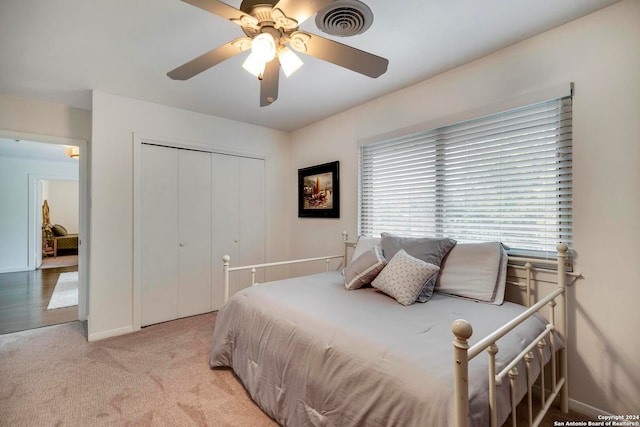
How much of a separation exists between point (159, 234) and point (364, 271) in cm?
220

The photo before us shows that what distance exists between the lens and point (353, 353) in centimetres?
122

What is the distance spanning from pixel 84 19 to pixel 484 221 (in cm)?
283

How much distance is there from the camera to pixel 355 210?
302 centimetres

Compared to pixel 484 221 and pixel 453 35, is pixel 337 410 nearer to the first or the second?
pixel 484 221

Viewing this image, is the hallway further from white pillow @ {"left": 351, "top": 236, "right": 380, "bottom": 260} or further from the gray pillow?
the gray pillow

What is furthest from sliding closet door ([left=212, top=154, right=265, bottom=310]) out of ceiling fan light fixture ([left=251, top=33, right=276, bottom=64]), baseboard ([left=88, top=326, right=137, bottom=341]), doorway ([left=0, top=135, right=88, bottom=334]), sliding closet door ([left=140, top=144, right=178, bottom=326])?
ceiling fan light fixture ([left=251, top=33, right=276, bottom=64])

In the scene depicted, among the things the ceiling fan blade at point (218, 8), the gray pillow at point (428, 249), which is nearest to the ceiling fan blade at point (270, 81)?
the ceiling fan blade at point (218, 8)

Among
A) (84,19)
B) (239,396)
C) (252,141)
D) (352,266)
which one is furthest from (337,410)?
(252,141)

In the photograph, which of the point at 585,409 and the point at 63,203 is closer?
the point at 585,409

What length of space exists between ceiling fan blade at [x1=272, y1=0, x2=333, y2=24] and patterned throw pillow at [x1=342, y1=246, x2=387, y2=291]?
5.10 ft

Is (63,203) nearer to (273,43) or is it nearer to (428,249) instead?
(273,43)

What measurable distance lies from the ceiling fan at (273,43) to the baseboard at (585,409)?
84.8 inches

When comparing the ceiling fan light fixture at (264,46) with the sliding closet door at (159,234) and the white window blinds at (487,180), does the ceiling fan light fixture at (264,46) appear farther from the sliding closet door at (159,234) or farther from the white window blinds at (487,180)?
the sliding closet door at (159,234)

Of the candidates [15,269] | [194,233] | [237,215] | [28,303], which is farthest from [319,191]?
[15,269]
